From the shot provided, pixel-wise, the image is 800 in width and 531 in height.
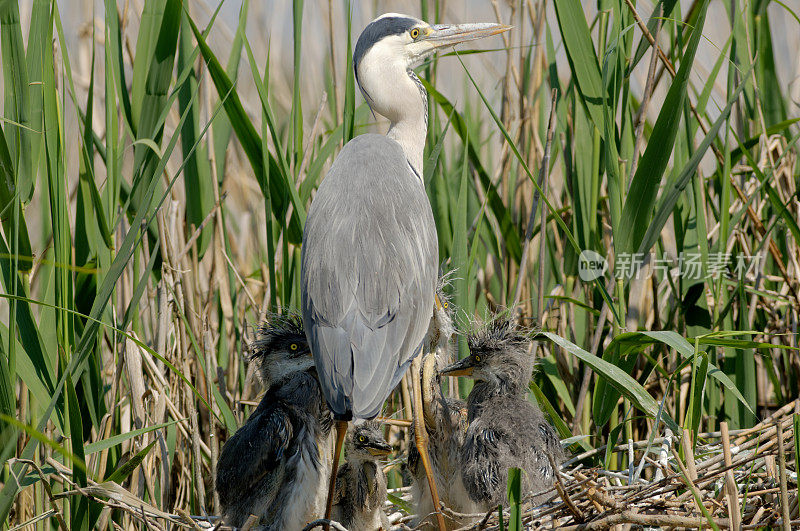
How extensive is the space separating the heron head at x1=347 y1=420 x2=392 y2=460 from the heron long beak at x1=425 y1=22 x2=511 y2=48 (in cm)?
128

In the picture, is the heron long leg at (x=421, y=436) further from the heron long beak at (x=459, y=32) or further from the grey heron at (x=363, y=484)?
the heron long beak at (x=459, y=32)

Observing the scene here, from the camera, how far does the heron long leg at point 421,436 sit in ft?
7.10

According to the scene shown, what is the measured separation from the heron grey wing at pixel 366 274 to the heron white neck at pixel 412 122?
23 cm

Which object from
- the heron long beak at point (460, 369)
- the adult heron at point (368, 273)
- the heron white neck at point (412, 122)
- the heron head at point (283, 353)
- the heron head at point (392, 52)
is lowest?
the heron long beak at point (460, 369)

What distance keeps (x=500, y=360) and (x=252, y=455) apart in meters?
0.74

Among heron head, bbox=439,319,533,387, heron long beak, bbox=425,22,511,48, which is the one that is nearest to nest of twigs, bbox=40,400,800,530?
heron head, bbox=439,319,533,387

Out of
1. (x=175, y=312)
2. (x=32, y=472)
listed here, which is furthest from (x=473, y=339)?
(x=32, y=472)

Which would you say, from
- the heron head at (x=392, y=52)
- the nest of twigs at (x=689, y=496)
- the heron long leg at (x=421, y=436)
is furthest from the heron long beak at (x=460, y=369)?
the heron head at (x=392, y=52)

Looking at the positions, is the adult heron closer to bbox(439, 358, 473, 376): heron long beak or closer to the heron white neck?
the heron white neck

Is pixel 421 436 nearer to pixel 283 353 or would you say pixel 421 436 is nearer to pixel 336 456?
pixel 336 456

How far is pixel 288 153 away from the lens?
250 centimetres

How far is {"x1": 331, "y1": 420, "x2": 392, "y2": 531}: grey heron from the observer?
2.23 meters

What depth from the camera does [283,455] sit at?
2.16m

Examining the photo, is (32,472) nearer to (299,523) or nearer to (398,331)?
(299,523)
